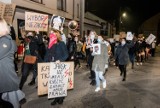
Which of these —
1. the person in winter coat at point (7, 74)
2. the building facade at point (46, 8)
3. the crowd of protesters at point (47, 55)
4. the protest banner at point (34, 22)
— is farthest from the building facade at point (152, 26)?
the person in winter coat at point (7, 74)

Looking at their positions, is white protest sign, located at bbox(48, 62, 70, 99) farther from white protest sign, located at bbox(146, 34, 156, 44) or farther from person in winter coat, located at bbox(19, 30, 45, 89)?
white protest sign, located at bbox(146, 34, 156, 44)

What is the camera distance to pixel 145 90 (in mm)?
9180

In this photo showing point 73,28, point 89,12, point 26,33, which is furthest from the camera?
point 89,12

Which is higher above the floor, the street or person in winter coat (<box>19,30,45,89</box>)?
person in winter coat (<box>19,30,45,89</box>)

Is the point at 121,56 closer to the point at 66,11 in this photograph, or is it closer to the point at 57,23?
the point at 57,23

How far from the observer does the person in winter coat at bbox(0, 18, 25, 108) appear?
14.4ft

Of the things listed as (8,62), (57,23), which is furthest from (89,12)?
(8,62)

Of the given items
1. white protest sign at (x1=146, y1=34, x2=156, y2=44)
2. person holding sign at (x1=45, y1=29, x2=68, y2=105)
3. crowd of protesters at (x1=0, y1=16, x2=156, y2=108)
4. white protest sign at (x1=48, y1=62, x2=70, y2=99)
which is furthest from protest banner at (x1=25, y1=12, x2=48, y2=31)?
white protest sign at (x1=146, y1=34, x2=156, y2=44)

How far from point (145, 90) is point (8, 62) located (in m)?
5.84

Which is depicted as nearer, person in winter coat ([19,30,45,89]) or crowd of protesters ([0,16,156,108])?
crowd of protesters ([0,16,156,108])

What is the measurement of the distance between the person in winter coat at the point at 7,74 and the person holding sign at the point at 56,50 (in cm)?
239

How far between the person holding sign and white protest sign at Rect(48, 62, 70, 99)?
0.59ft

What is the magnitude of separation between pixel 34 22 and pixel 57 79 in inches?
97.9

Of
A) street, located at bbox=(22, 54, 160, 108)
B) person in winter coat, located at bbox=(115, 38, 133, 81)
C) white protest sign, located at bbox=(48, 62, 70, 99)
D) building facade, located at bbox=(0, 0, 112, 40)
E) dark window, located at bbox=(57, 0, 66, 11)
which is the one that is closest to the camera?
white protest sign, located at bbox=(48, 62, 70, 99)
